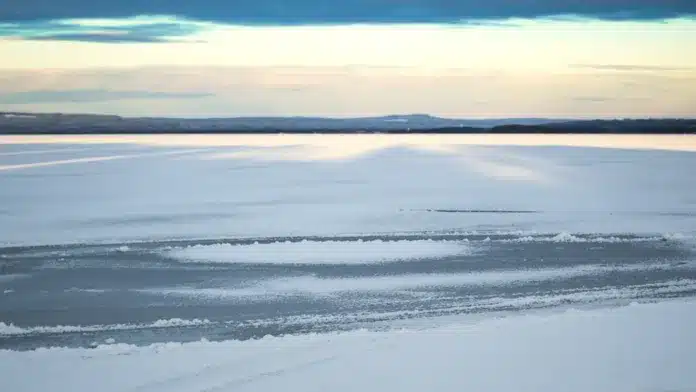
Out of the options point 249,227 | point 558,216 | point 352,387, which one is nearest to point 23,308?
point 352,387

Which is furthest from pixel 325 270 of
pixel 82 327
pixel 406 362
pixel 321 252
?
pixel 406 362

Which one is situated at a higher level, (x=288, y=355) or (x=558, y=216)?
(x=288, y=355)

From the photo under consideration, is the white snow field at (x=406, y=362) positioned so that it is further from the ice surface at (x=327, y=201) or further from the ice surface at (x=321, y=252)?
the ice surface at (x=327, y=201)

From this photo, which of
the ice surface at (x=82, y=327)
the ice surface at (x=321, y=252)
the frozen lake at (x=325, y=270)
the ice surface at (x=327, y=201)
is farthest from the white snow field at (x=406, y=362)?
→ the ice surface at (x=327, y=201)

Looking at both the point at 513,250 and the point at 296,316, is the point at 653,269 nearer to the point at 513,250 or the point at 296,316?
the point at 513,250

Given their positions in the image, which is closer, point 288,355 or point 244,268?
point 288,355
